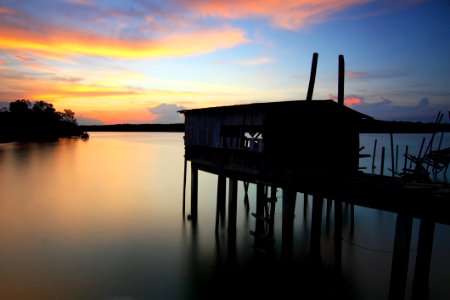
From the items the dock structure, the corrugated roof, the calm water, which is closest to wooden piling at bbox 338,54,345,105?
the dock structure

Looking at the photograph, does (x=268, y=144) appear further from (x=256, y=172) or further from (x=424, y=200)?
(x=424, y=200)

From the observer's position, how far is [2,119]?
10225 cm

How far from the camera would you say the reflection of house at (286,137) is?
1427 cm

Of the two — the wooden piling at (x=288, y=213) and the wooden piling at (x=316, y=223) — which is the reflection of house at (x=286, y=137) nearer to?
the wooden piling at (x=288, y=213)

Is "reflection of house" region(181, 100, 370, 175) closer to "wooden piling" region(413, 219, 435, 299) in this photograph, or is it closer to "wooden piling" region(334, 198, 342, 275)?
"wooden piling" region(334, 198, 342, 275)

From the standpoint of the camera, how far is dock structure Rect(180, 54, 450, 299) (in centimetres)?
900

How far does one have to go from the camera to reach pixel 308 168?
14641mm

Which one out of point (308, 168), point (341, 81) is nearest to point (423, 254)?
point (308, 168)

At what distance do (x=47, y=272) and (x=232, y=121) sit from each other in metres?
11.2

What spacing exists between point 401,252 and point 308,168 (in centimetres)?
616

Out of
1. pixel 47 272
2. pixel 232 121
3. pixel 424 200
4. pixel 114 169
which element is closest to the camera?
pixel 424 200

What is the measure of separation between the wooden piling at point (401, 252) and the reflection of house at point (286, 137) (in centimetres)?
397

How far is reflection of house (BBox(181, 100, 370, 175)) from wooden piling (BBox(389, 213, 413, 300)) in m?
3.97

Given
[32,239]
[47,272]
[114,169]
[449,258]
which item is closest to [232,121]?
[47,272]
